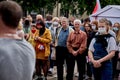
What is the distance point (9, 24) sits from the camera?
277 cm

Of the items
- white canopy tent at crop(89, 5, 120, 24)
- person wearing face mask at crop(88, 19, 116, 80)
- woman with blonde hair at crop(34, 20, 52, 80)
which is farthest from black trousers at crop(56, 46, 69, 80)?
white canopy tent at crop(89, 5, 120, 24)

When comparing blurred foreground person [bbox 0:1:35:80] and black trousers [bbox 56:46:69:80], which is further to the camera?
black trousers [bbox 56:46:69:80]

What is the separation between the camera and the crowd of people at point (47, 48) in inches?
109

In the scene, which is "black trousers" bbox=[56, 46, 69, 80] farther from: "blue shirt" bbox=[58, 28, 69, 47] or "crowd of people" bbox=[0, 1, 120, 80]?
"blue shirt" bbox=[58, 28, 69, 47]

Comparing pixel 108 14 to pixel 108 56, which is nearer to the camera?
pixel 108 56

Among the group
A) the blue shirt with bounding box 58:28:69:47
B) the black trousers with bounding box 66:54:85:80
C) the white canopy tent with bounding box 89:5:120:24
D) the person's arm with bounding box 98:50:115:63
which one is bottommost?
the black trousers with bounding box 66:54:85:80

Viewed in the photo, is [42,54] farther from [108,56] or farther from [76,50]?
[108,56]

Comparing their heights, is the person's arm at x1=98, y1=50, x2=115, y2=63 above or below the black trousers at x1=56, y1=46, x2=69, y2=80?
above

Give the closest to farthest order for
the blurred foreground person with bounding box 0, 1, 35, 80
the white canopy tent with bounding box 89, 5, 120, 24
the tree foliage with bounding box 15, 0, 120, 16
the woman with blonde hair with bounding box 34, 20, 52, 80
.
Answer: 1. the blurred foreground person with bounding box 0, 1, 35, 80
2. the woman with blonde hair with bounding box 34, 20, 52, 80
3. the white canopy tent with bounding box 89, 5, 120, 24
4. the tree foliage with bounding box 15, 0, 120, 16

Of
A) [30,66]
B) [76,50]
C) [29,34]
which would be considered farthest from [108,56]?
[30,66]

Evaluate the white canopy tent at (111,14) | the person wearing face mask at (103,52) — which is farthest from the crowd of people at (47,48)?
the white canopy tent at (111,14)

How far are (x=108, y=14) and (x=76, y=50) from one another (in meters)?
6.96

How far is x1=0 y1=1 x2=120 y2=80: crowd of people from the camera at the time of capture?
9.09ft

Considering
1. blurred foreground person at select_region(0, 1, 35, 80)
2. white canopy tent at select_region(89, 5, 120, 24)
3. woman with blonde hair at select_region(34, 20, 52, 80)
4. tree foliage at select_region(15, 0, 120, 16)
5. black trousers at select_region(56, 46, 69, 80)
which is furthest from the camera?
tree foliage at select_region(15, 0, 120, 16)
